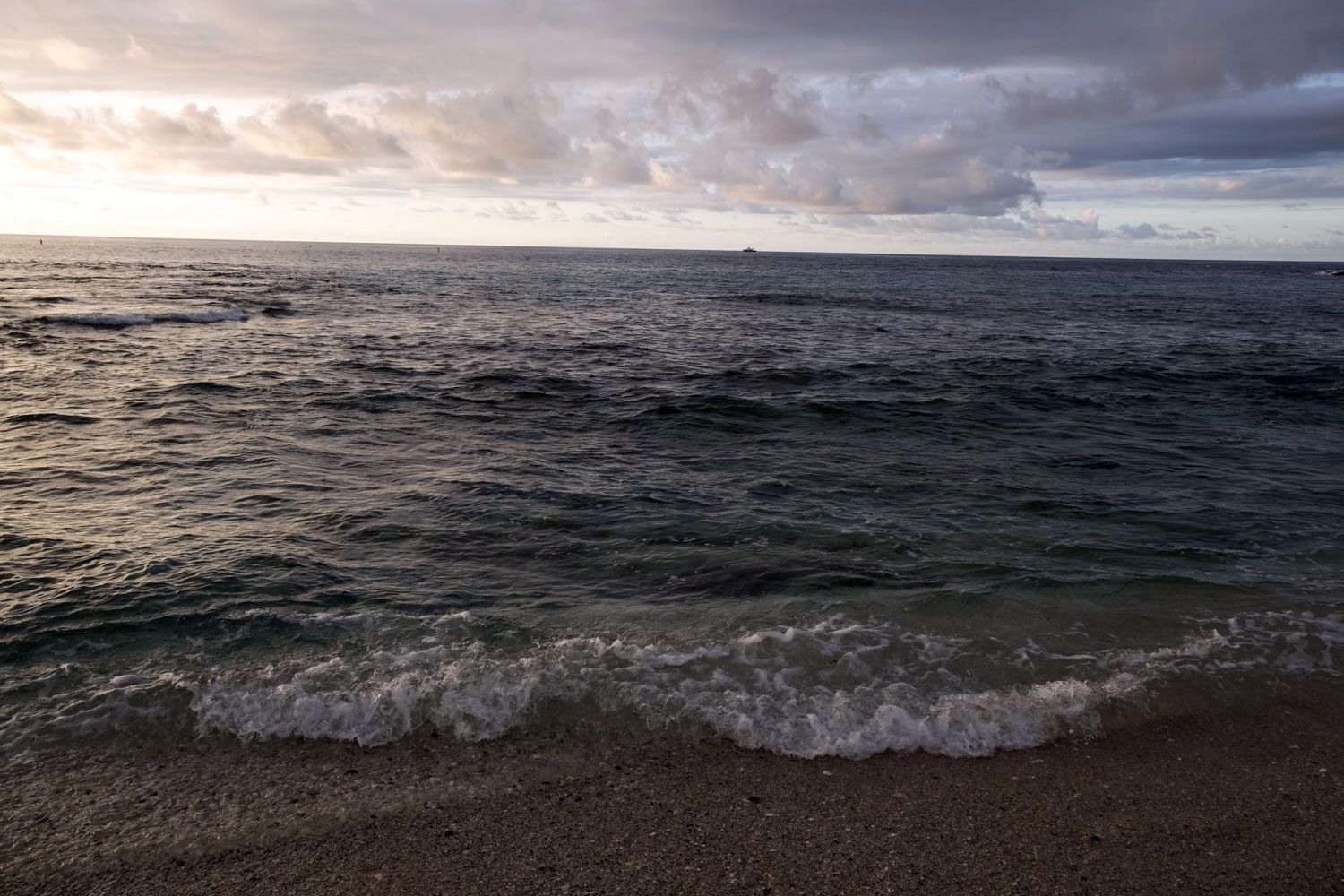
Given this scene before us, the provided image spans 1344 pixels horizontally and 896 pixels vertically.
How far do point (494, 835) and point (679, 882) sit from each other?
51.2 inches

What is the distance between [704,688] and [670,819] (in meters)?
1.69

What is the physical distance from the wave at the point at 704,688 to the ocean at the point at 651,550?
1.3 inches

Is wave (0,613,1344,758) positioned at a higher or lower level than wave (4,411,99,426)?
lower

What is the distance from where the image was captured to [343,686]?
6879mm

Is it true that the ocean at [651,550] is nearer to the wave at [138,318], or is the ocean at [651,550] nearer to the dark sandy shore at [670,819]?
the dark sandy shore at [670,819]

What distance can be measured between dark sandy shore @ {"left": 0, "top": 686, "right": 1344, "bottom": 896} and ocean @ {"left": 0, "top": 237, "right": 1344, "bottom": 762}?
1.23 feet

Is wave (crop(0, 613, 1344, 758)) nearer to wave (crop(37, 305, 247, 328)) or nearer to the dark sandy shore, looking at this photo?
the dark sandy shore

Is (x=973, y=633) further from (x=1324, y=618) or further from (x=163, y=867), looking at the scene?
(x=163, y=867)

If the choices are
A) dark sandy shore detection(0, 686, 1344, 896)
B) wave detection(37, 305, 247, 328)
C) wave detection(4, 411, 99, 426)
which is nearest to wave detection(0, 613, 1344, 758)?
dark sandy shore detection(0, 686, 1344, 896)

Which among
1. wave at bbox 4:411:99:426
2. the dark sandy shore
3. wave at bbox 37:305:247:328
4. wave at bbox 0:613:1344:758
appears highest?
wave at bbox 37:305:247:328

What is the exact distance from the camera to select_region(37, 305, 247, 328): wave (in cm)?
3312

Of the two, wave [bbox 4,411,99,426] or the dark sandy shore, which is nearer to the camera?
the dark sandy shore

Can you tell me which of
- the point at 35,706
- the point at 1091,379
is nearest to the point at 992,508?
the point at 35,706

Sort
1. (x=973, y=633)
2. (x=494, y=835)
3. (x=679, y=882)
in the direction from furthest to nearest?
(x=973, y=633), (x=494, y=835), (x=679, y=882)
